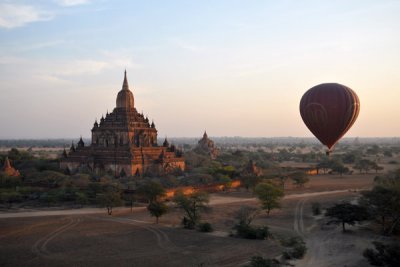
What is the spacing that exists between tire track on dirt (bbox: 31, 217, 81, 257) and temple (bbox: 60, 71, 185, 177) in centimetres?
1971

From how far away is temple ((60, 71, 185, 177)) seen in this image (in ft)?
169

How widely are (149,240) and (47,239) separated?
6.10 metres

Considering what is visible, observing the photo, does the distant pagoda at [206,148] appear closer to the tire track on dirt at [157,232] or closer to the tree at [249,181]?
the tree at [249,181]

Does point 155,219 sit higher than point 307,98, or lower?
lower

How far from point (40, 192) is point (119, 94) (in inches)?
868

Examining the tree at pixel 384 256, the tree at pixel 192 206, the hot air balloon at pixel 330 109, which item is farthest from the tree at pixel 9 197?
the tree at pixel 384 256

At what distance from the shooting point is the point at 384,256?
20109 mm

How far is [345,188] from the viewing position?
50.0m

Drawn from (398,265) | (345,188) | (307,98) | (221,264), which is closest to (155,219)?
(221,264)

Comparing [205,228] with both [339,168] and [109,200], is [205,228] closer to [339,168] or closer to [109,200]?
[109,200]

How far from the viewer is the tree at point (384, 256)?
19781 millimetres

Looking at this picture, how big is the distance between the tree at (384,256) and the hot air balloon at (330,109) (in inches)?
505

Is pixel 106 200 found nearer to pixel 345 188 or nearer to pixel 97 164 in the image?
pixel 97 164

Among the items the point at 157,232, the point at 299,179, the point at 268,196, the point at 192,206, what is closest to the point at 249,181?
the point at 299,179
